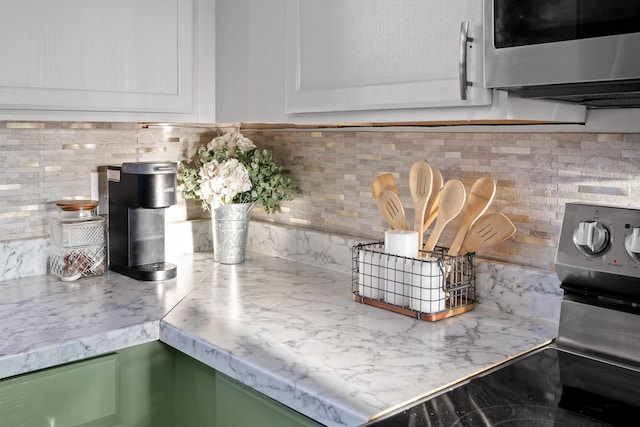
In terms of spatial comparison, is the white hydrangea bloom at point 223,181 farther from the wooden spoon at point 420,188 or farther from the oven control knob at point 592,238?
the oven control knob at point 592,238

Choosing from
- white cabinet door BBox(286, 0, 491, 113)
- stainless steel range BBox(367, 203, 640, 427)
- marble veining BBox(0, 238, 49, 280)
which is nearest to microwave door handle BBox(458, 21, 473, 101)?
white cabinet door BBox(286, 0, 491, 113)

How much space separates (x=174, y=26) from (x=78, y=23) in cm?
28

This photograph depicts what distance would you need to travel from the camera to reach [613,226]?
4.19 feet

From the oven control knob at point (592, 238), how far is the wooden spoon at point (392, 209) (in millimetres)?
486

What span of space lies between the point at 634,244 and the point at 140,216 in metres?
1.33

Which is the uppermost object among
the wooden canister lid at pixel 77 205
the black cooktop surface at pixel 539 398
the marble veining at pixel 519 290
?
the wooden canister lid at pixel 77 205

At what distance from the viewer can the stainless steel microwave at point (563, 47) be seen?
0.94m

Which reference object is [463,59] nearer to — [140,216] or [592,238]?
[592,238]

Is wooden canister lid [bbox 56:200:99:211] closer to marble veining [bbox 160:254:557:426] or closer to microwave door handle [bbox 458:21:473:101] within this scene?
marble veining [bbox 160:254:557:426]

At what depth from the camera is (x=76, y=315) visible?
5.08ft

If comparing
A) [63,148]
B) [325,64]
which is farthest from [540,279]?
[63,148]

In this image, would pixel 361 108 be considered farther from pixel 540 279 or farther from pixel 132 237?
pixel 132 237

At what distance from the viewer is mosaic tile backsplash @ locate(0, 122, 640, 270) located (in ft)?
4.69

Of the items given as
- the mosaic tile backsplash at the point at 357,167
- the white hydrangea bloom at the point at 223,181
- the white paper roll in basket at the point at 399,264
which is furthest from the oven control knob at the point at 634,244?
the white hydrangea bloom at the point at 223,181
